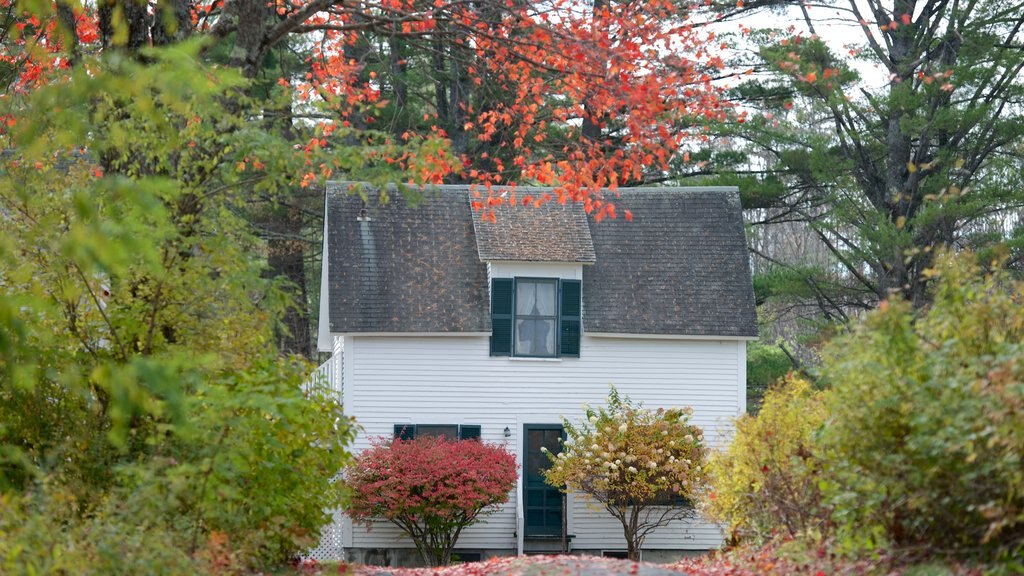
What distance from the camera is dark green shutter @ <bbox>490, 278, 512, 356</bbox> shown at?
19.5 meters

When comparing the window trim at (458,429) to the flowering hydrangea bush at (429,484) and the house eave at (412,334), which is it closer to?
the flowering hydrangea bush at (429,484)

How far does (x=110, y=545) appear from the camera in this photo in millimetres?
5719

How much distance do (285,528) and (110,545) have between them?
8.76 ft

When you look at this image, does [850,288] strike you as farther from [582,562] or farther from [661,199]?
[582,562]

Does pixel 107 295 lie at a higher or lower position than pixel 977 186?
lower

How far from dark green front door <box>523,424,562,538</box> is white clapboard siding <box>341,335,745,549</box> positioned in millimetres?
219

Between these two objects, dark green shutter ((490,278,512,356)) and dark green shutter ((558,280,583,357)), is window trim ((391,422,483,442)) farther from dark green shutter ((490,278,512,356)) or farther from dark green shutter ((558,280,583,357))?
dark green shutter ((558,280,583,357))

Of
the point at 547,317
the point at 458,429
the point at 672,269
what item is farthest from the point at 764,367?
the point at 458,429

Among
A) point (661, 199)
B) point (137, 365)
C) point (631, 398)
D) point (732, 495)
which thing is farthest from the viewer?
point (661, 199)

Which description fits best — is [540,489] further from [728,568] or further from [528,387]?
[728,568]

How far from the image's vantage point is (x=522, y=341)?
19703mm

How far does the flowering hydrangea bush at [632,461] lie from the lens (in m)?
17.4

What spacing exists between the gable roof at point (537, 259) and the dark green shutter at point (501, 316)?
0.59ft

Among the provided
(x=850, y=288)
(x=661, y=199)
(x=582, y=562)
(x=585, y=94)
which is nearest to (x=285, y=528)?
(x=582, y=562)
